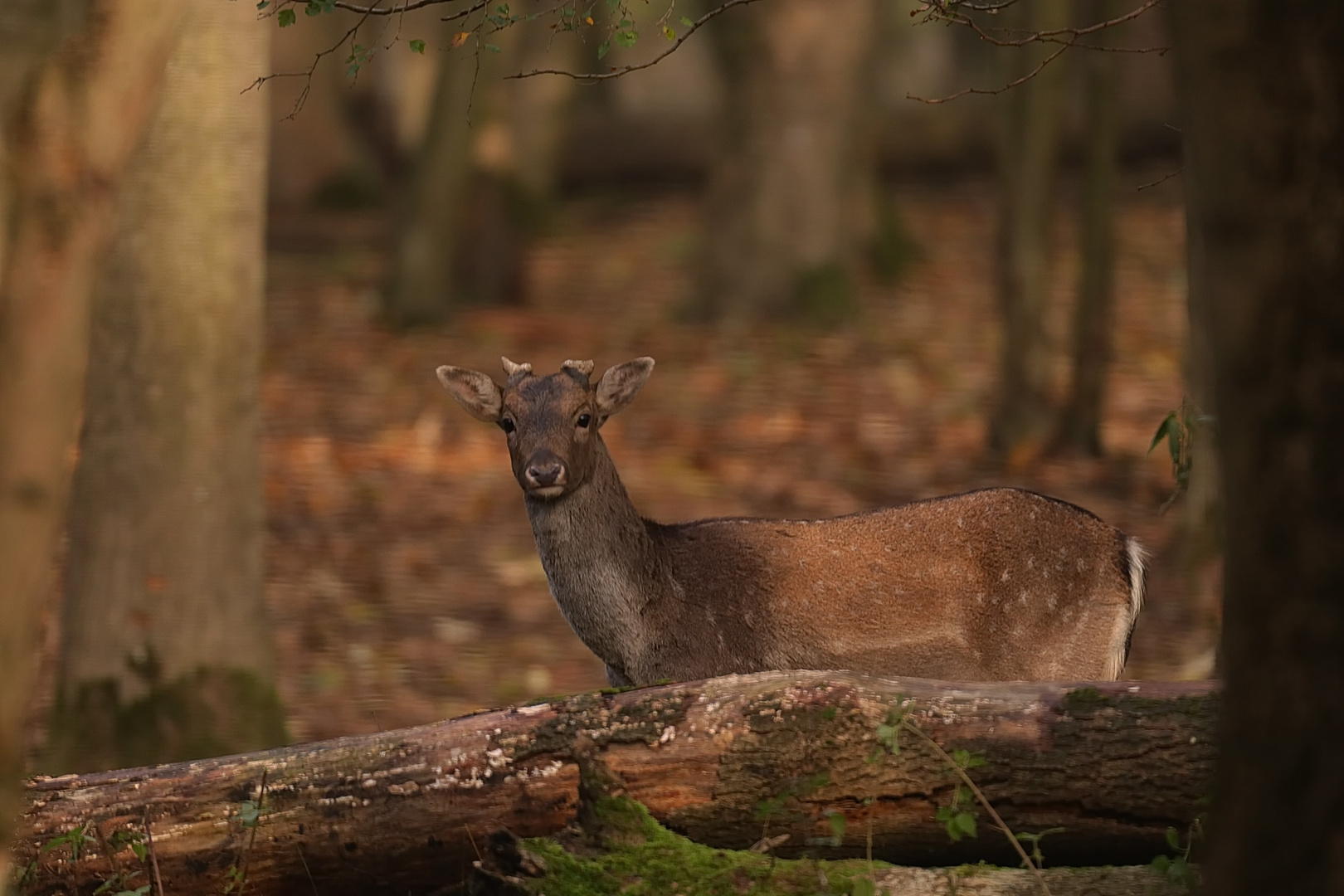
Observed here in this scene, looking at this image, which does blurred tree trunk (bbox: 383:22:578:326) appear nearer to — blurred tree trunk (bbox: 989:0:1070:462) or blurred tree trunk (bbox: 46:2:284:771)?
blurred tree trunk (bbox: 989:0:1070:462)

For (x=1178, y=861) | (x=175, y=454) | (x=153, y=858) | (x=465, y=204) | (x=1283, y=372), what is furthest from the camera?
(x=465, y=204)

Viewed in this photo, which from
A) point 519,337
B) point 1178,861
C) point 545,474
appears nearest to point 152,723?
point 545,474

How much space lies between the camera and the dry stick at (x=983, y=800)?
15.9 ft

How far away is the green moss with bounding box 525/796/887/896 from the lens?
4918mm

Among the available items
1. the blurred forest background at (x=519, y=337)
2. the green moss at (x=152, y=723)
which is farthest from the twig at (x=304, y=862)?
the green moss at (x=152, y=723)

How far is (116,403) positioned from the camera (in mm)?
8297

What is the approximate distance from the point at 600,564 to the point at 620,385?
27.9 inches

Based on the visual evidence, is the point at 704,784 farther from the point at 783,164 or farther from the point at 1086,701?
the point at 783,164

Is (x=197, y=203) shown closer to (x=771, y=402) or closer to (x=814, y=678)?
(x=814, y=678)

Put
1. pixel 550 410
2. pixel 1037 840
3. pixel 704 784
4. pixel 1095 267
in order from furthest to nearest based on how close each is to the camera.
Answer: pixel 1095 267, pixel 550 410, pixel 704 784, pixel 1037 840

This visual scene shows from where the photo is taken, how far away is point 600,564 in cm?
690

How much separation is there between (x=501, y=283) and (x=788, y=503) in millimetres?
7741

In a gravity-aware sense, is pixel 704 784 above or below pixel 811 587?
below

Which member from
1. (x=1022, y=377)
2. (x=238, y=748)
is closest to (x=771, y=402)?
(x=1022, y=377)
